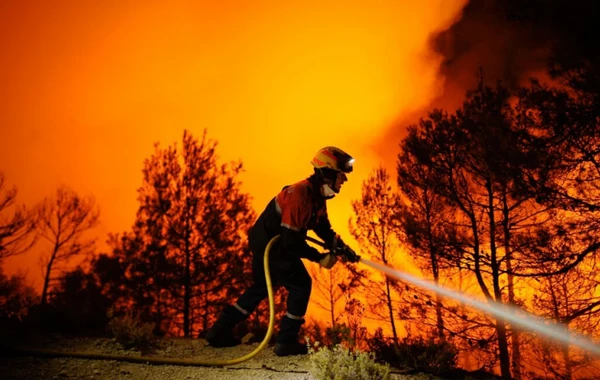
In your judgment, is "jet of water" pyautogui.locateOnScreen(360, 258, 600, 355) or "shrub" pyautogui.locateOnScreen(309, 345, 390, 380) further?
"jet of water" pyautogui.locateOnScreen(360, 258, 600, 355)

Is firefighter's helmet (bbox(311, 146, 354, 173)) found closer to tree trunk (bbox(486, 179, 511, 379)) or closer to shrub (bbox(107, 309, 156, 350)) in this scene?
shrub (bbox(107, 309, 156, 350))

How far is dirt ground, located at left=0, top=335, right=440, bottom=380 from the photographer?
10.7 ft

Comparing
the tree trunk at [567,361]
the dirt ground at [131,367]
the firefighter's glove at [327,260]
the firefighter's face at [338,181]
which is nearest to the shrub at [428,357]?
the dirt ground at [131,367]

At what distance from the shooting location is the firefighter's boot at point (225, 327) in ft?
14.4

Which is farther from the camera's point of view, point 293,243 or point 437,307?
point 437,307

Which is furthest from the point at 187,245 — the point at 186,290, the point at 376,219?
the point at 376,219

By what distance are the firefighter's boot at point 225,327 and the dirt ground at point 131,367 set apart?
0.43 feet

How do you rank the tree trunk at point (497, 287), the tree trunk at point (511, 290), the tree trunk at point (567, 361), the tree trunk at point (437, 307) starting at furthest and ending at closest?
1. the tree trunk at point (437, 307)
2. the tree trunk at point (497, 287)
3. the tree trunk at point (511, 290)
4. the tree trunk at point (567, 361)

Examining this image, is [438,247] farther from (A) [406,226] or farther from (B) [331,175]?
(B) [331,175]

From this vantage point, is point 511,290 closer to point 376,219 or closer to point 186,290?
point 376,219

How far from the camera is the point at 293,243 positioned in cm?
398

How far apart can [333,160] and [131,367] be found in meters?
2.84

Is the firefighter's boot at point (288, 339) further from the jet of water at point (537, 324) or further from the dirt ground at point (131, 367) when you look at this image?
the jet of water at point (537, 324)

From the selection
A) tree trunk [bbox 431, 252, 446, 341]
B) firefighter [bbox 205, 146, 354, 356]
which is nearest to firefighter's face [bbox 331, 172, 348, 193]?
firefighter [bbox 205, 146, 354, 356]
